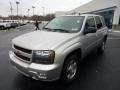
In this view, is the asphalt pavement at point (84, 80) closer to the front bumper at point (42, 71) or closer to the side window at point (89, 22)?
the front bumper at point (42, 71)

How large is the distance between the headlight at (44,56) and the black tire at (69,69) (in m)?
0.52

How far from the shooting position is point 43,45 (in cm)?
323

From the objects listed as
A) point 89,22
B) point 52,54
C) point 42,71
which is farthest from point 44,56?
point 89,22

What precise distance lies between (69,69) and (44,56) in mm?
992

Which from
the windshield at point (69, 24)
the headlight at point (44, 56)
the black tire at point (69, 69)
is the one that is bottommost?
the black tire at point (69, 69)

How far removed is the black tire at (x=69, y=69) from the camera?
3562mm

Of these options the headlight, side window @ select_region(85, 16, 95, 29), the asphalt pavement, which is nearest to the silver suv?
Answer: the headlight

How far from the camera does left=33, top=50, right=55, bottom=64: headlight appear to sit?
3113 mm

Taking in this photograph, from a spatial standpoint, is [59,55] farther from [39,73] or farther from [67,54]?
[39,73]

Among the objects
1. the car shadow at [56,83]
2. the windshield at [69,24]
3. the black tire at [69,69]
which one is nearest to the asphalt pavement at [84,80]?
the car shadow at [56,83]

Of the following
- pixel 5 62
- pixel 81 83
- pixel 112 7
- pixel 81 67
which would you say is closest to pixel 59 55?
pixel 81 83

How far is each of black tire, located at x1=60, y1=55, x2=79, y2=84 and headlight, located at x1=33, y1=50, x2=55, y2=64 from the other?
52 cm

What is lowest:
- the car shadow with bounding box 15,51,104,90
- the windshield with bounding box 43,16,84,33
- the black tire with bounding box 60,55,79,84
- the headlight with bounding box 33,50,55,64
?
the car shadow with bounding box 15,51,104,90

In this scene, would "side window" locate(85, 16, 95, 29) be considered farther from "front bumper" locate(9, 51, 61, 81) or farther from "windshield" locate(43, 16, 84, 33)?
"front bumper" locate(9, 51, 61, 81)
